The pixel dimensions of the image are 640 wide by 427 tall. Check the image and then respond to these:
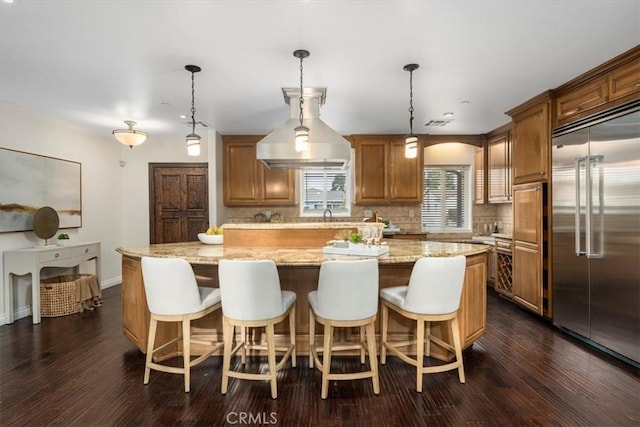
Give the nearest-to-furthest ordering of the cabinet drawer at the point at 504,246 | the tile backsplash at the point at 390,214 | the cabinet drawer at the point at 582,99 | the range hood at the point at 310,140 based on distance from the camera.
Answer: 1. the cabinet drawer at the point at 582,99
2. the range hood at the point at 310,140
3. the cabinet drawer at the point at 504,246
4. the tile backsplash at the point at 390,214

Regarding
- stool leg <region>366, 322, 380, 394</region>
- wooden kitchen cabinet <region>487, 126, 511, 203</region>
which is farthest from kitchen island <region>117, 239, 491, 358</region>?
wooden kitchen cabinet <region>487, 126, 511, 203</region>

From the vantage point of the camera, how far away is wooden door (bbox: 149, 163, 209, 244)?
6.01 metres

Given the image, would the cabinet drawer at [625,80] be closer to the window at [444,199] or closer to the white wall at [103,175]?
the window at [444,199]

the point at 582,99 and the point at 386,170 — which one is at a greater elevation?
the point at 582,99

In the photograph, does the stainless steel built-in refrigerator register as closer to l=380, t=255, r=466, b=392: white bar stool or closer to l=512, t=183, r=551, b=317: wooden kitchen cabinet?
l=512, t=183, r=551, b=317: wooden kitchen cabinet

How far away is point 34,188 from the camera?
13.9 feet

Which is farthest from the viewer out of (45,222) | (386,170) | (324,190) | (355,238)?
(324,190)

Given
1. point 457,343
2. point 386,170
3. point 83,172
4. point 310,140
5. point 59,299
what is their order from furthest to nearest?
point 386,170 < point 83,172 < point 59,299 < point 310,140 < point 457,343

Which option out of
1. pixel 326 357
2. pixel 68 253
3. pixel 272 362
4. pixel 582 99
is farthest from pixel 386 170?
pixel 68 253

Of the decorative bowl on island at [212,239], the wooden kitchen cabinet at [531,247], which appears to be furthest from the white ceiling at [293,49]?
the decorative bowl on island at [212,239]

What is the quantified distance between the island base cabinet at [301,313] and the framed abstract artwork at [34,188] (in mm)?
2150

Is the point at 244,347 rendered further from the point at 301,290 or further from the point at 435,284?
the point at 435,284

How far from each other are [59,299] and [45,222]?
0.99 metres

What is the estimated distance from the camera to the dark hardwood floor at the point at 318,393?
208cm
